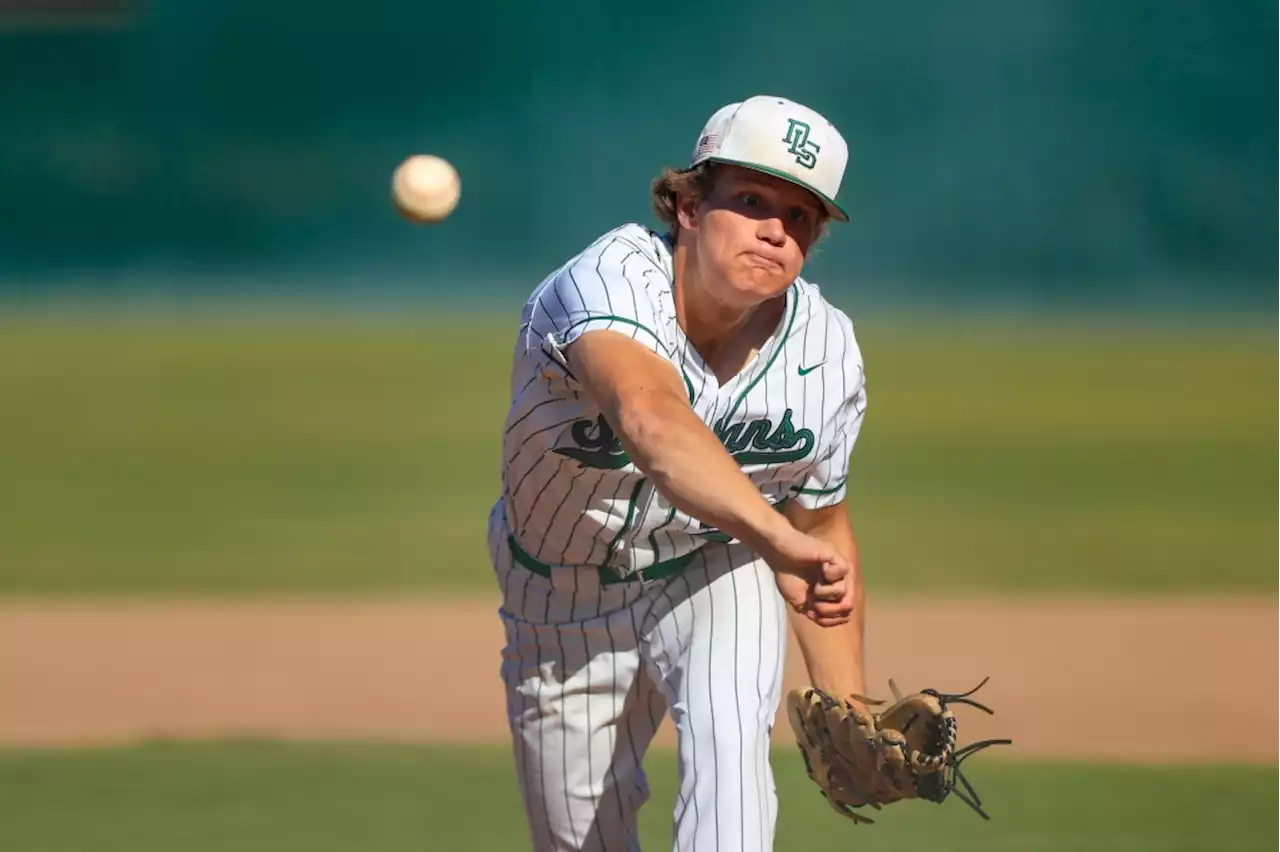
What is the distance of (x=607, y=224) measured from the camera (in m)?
17.0

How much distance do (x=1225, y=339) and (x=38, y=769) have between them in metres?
14.5

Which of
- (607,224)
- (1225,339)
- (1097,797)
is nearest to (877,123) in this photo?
(607,224)

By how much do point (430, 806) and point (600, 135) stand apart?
12702mm

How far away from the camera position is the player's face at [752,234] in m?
2.83

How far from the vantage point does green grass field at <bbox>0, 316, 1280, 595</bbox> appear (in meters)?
10.4

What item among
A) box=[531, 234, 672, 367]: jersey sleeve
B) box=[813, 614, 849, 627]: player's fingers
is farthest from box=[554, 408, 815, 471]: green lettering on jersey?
box=[813, 614, 849, 627]: player's fingers

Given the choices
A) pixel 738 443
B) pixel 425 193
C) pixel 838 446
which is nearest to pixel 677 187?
pixel 738 443

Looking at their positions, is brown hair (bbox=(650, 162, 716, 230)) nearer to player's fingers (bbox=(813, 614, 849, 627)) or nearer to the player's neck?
the player's neck

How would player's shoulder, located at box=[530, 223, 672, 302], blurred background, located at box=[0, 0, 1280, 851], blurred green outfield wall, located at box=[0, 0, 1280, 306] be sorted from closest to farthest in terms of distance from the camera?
player's shoulder, located at box=[530, 223, 672, 302] < blurred background, located at box=[0, 0, 1280, 851] < blurred green outfield wall, located at box=[0, 0, 1280, 306]

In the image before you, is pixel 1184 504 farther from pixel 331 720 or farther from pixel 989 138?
pixel 331 720

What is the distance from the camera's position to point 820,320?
312 centimetres

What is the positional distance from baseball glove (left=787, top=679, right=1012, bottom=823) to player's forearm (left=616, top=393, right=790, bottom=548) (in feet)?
2.28

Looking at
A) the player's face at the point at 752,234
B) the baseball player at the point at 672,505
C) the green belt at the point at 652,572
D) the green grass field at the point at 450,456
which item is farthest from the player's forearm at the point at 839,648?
the green grass field at the point at 450,456

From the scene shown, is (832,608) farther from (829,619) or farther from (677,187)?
(677,187)
